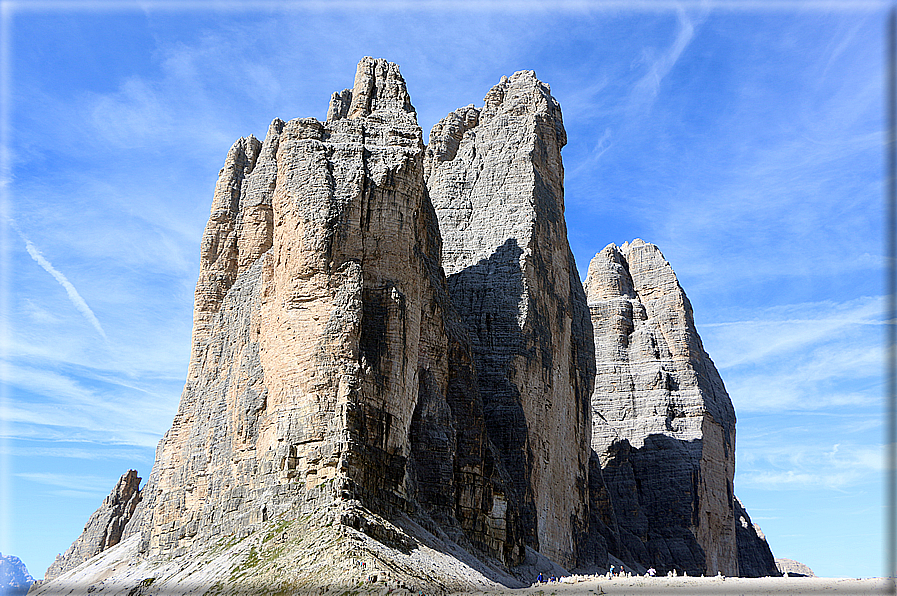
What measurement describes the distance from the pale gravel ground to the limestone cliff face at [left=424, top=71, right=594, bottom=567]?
1383 centimetres

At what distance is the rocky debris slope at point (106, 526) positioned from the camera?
A: 92062mm

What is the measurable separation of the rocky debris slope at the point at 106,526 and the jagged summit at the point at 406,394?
336 millimetres

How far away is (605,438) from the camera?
10600 centimetres

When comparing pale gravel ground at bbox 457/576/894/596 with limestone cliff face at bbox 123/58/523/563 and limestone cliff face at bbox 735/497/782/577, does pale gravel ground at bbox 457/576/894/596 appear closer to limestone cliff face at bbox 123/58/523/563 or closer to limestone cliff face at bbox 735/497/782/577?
limestone cliff face at bbox 123/58/523/563

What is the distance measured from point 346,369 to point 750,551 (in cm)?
7901

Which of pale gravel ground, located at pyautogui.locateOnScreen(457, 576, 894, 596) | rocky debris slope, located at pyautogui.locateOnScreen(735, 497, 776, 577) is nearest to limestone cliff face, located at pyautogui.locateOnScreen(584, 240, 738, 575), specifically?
rocky debris slope, located at pyautogui.locateOnScreen(735, 497, 776, 577)

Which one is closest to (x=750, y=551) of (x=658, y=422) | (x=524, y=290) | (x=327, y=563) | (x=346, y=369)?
(x=658, y=422)

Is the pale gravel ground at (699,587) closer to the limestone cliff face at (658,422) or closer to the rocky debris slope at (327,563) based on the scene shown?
the rocky debris slope at (327,563)

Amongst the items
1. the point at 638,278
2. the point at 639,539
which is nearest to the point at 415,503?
the point at 639,539

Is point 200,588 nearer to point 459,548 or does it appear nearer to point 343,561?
point 343,561

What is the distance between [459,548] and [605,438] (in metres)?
53.9

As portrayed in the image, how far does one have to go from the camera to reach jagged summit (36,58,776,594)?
163ft

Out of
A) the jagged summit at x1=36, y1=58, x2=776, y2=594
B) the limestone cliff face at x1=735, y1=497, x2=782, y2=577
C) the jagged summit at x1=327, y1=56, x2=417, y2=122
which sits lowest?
the limestone cliff face at x1=735, y1=497, x2=782, y2=577

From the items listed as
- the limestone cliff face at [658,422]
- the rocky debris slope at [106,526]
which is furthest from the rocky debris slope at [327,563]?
the limestone cliff face at [658,422]
